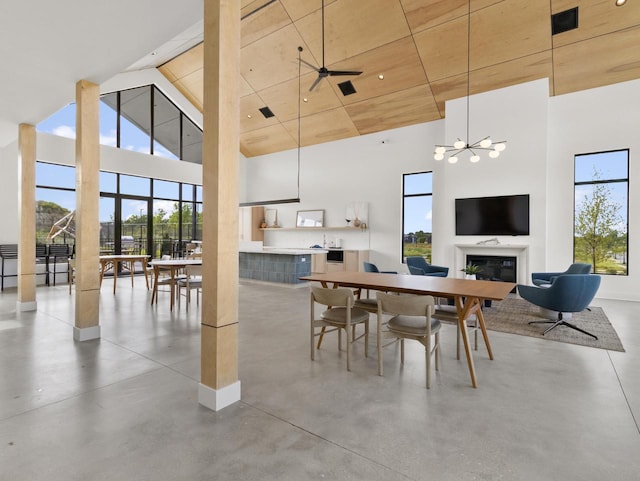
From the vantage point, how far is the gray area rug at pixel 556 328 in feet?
12.5

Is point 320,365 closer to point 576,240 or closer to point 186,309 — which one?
point 186,309

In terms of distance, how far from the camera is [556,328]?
4.28 m

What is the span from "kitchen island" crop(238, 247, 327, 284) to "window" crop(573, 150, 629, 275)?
555cm

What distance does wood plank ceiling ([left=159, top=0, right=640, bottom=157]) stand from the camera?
5.39 metres

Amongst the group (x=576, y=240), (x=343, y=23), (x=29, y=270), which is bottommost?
(x=29, y=270)

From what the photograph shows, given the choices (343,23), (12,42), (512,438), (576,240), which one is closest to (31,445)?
(512,438)

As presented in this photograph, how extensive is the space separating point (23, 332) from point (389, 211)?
742 cm

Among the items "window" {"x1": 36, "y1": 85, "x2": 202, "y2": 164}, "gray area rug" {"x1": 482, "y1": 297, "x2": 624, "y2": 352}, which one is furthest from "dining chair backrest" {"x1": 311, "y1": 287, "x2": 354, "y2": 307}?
"window" {"x1": 36, "y1": 85, "x2": 202, "y2": 164}

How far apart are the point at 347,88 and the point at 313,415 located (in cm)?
721

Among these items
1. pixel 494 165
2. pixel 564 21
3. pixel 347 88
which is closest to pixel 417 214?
pixel 494 165

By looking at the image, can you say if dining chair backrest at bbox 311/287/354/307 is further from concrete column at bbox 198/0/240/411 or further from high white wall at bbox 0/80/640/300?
high white wall at bbox 0/80/640/300

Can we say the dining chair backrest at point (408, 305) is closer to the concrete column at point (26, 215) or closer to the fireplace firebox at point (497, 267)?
the fireplace firebox at point (497, 267)

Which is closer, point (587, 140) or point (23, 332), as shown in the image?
point (23, 332)

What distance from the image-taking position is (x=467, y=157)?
23.4 feet
